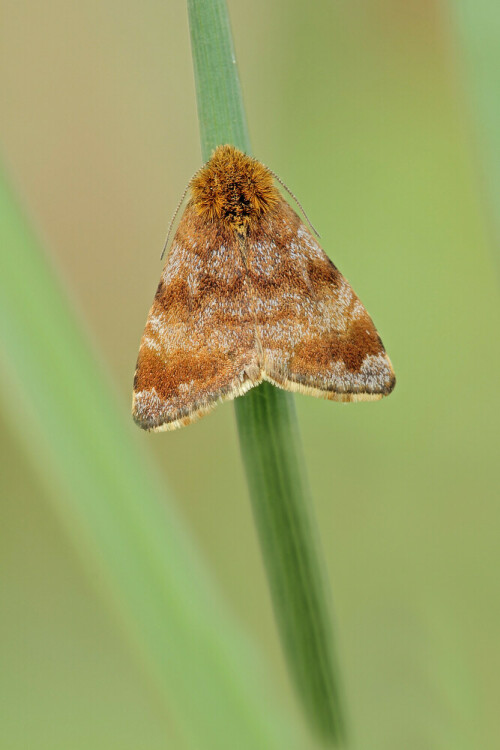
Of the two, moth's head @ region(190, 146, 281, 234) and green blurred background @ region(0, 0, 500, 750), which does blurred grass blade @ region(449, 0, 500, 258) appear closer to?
moth's head @ region(190, 146, 281, 234)

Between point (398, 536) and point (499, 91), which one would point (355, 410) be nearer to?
point (398, 536)

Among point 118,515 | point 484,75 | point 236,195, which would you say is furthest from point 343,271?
point 118,515

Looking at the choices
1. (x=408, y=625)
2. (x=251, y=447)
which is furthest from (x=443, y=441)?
(x=251, y=447)

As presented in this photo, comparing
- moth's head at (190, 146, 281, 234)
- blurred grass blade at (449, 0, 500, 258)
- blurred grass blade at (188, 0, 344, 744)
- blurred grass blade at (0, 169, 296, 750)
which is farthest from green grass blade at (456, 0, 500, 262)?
blurred grass blade at (0, 169, 296, 750)

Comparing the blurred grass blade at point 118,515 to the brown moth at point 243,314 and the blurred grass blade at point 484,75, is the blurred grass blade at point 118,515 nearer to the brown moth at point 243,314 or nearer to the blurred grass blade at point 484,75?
the brown moth at point 243,314

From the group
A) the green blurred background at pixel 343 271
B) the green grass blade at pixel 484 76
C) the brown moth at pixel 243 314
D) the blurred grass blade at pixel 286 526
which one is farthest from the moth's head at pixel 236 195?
the green blurred background at pixel 343 271
